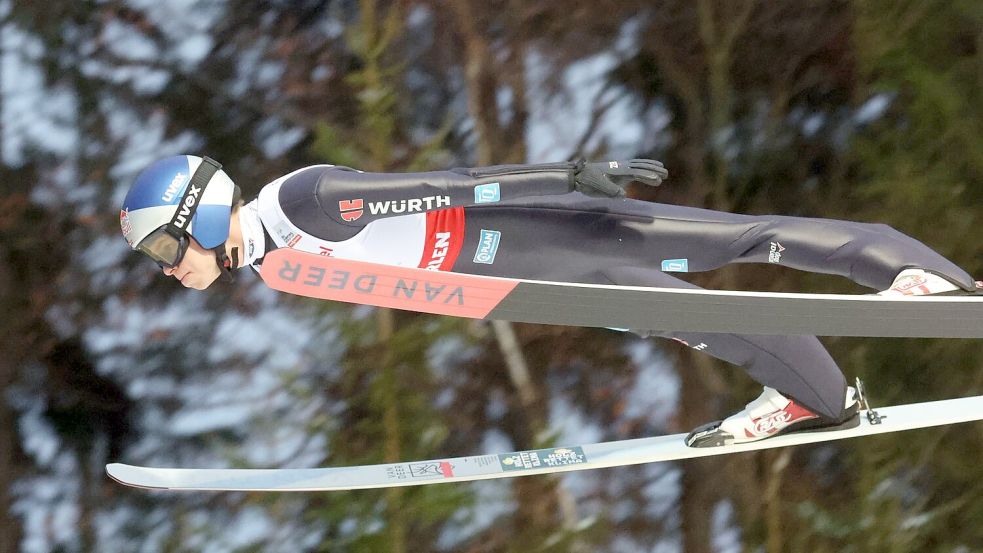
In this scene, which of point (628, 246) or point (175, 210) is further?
point (628, 246)

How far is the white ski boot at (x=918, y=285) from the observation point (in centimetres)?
256

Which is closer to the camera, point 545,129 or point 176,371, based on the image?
point 176,371

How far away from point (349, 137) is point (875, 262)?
12.0ft

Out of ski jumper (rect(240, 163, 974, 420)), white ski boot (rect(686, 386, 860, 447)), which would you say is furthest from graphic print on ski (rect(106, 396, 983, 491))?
ski jumper (rect(240, 163, 974, 420))

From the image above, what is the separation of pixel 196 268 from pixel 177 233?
12 cm

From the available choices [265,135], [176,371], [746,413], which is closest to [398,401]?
[176,371]

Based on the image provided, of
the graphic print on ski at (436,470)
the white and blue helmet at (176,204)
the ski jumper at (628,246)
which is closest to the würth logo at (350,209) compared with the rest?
the ski jumper at (628,246)

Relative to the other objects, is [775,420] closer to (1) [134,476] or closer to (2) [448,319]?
(1) [134,476]

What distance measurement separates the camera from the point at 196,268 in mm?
2520

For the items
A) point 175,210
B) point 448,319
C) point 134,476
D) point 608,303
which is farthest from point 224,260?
point 448,319

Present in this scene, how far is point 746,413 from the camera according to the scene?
2.96m

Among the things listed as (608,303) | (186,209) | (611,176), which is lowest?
(608,303)

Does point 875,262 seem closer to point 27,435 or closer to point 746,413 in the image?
point 746,413

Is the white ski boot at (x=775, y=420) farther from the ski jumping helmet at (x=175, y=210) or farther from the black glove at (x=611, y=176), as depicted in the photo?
the ski jumping helmet at (x=175, y=210)
